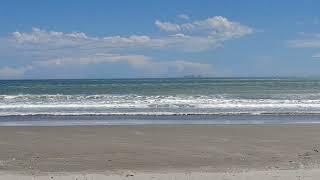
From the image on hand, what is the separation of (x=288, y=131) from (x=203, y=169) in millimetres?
6658

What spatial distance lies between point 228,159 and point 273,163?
931mm

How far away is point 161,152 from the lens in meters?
11.3

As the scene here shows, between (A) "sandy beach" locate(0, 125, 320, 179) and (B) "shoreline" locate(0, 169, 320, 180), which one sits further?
(A) "sandy beach" locate(0, 125, 320, 179)

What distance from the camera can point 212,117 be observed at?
2070 cm

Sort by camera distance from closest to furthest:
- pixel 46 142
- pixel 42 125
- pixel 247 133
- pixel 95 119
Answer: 1. pixel 46 142
2. pixel 247 133
3. pixel 42 125
4. pixel 95 119

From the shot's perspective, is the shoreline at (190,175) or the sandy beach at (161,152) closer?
the shoreline at (190,175)

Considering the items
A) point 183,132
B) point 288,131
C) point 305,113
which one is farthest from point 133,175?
point 305,113

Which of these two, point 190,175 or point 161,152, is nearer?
point 190,175

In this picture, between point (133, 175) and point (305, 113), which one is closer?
point (133, 175)

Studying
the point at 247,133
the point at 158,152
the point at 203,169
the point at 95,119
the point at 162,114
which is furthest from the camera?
the point at 162,114

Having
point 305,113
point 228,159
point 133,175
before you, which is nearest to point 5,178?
point 133,175

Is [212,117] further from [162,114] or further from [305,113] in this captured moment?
[305,113]

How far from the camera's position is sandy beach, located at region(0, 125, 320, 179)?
875 centimetres

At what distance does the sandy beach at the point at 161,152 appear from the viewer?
28.7 feet
